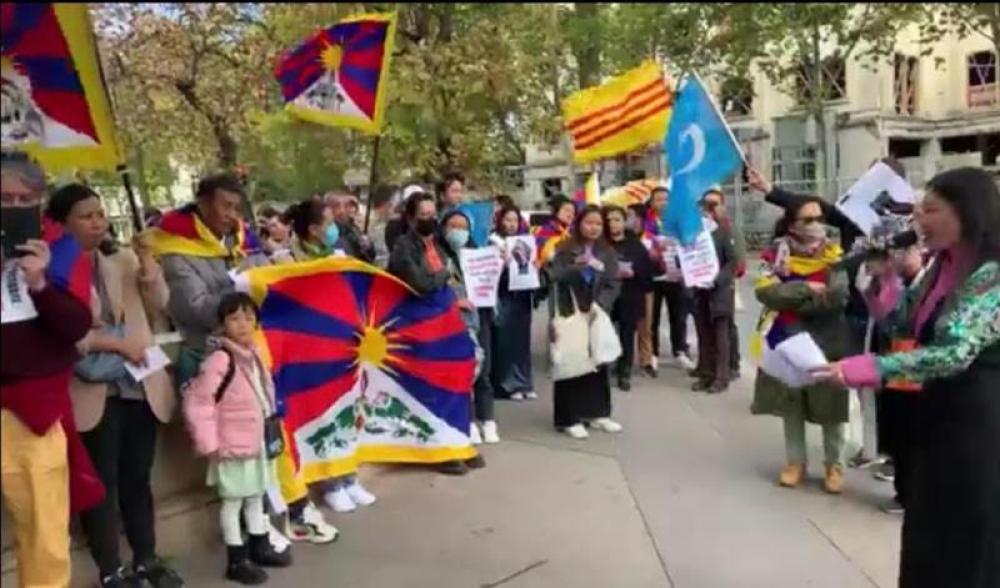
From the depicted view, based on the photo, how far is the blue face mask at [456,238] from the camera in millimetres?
7039

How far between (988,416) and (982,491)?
25 centimetres

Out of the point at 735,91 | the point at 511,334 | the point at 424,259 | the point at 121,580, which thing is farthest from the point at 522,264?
the point at 121,580

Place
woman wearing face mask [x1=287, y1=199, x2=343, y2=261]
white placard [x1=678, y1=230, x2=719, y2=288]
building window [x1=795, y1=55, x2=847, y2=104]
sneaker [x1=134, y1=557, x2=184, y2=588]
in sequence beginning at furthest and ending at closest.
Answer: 1. building window [x1=795, y1=55, x2=847, y2=104]
2. white placard [x1=678, y1=230, x2=719, y2=288]
3. woman wearing face mask [x1=287, y1=199, x2=343, y2=261]
4. sneaker [x1=134, y1=557, x2=184, y2=588]

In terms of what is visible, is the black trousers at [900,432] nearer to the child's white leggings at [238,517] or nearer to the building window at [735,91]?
the child's white leggings at [238,517]

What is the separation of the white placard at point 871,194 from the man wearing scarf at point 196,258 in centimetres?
346

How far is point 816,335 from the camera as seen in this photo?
5.90 metres

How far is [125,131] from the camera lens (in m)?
4.86

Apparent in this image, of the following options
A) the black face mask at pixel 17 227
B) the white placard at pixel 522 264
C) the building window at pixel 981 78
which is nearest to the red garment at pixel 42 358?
the black face mask at pixel 17 227

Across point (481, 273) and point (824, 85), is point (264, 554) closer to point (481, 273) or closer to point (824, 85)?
point (481, 273)

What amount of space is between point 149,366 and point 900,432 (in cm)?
297

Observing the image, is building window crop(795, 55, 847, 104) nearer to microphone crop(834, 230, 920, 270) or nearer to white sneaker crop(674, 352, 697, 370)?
white sneaker crop(674, 352, 697, 370)

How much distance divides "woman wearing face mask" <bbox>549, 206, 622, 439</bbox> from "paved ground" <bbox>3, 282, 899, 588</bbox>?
26 centimetres

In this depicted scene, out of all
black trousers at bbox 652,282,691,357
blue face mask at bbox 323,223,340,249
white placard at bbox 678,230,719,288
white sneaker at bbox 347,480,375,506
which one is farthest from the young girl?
black trousers at bbox 652,282,691,357

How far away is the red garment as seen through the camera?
262 centimetres
